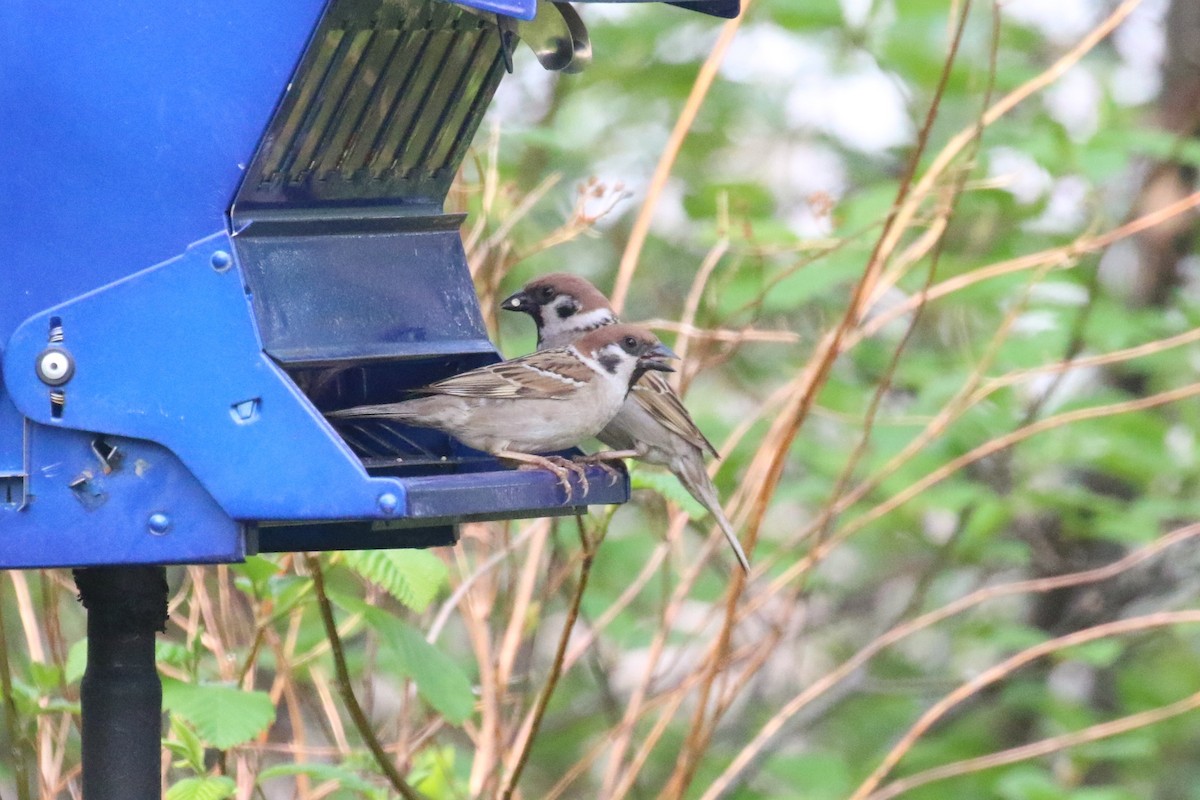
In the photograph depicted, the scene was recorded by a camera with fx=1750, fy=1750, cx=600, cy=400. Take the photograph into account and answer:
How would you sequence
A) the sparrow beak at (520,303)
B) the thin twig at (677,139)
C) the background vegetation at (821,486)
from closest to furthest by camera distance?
the background vegetation at (821,486)
the thin twig at (677,139)
the sparrow beak at (520,303)

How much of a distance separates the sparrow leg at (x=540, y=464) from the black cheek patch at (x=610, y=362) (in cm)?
40

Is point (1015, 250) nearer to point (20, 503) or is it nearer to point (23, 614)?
point (23, 614)

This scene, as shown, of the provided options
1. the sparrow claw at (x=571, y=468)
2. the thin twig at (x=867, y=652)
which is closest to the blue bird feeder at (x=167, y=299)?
the sparrow claw at (x=571, y=468)

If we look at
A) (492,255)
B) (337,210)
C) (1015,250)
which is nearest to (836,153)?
(1015,250)

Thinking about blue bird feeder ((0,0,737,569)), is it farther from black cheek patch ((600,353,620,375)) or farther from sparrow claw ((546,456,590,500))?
black cheek patch ((600,353,620,375))

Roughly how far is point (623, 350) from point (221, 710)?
118 cm

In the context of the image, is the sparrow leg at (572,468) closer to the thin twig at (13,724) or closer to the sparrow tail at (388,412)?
the sparrow tail at (388,412)

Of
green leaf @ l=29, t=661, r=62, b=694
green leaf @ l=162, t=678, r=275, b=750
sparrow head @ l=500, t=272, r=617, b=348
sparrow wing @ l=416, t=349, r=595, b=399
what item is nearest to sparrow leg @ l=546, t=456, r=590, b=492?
sparrow wing @ l=416, t=349, r=595, b=399

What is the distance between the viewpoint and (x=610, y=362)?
3332 mm

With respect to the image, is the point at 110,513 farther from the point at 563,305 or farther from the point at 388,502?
the point at 563,305

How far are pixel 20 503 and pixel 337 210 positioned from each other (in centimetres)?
67

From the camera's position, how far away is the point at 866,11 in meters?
4.85

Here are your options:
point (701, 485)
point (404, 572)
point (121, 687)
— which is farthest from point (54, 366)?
point (701, 485)

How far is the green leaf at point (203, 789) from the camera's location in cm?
242
